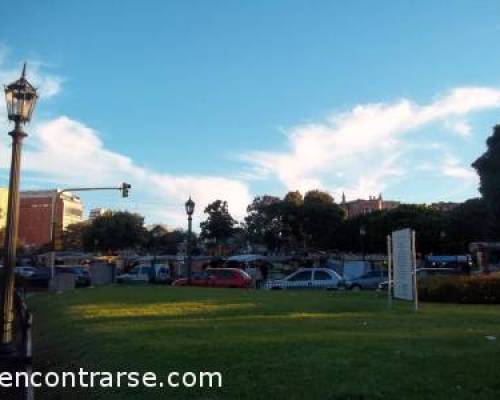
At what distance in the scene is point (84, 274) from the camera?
163 feet

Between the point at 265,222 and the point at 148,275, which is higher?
the point at 265,222

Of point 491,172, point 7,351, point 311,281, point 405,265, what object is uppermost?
point 491,172

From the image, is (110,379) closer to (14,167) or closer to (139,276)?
(14,167)

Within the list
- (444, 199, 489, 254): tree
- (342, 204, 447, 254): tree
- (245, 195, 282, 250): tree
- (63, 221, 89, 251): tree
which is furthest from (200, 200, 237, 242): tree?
(63, 221, 89, 251): tree

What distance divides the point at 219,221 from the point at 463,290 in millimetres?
78603

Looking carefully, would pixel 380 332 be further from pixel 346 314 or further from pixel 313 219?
pixel 313 219

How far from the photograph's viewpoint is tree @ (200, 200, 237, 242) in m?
97.4

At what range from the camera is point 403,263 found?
17.2 m

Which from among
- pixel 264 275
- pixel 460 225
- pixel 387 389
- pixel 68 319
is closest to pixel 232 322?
pixel 68 319

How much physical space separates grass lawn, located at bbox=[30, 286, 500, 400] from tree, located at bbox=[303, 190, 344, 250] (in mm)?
72490

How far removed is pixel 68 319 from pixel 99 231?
304ft

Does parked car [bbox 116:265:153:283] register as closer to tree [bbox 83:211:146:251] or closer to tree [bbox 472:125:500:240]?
tree [bbox 472:125:500:240]

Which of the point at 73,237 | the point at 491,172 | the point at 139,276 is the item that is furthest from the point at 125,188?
the point at 73,237

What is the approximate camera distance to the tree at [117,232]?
10581 centimetres
